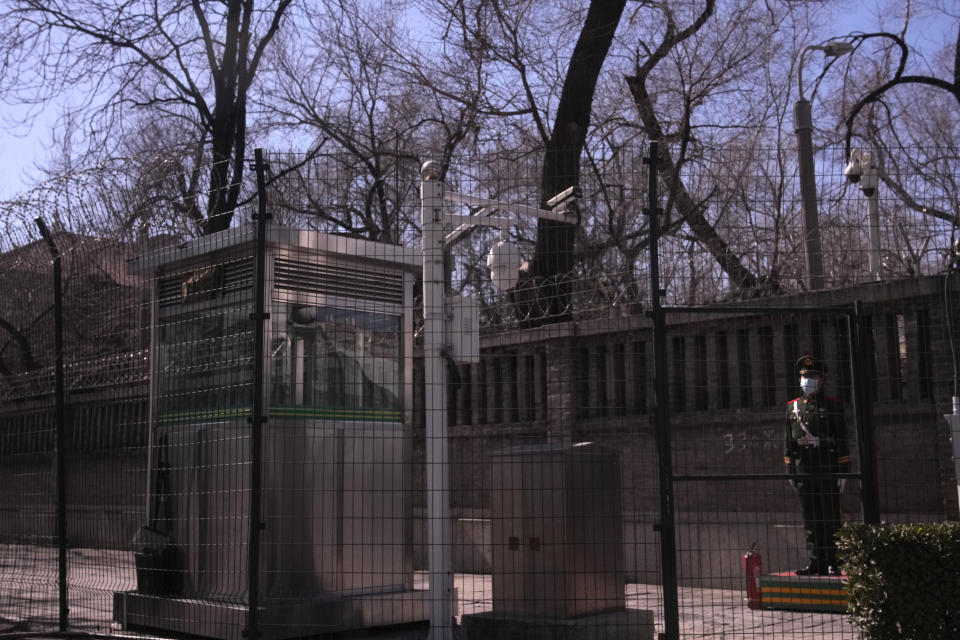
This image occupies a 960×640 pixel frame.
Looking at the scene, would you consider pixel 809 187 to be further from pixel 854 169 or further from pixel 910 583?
pixel 910 583

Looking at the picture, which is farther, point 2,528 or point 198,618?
point 2,528

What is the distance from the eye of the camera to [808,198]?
1033 centimetres

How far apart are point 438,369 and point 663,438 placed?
1.67m

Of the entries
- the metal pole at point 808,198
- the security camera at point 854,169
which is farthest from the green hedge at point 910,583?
the security camera at point 854,169

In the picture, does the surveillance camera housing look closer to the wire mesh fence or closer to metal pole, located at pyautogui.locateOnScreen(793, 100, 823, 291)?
the wire mesh fence

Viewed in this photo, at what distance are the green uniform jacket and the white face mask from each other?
236 mm

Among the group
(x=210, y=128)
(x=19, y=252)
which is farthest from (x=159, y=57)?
(x=19, y=252)

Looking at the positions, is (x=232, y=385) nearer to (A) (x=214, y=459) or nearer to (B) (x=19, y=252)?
(A) (x=214, y=459)

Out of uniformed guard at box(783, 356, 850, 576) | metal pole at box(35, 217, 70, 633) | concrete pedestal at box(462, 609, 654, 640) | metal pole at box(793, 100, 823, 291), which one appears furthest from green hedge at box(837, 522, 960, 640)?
metal pole at box(35, 217, 70, 633)

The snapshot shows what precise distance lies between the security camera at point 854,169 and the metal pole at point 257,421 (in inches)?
221

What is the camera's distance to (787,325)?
1009cm

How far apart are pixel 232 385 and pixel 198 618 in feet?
5.76

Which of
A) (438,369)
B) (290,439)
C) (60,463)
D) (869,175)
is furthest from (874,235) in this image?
(60,463)

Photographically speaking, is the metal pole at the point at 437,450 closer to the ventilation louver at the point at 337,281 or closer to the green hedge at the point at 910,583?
the ventilation louver at the point at 337,281
